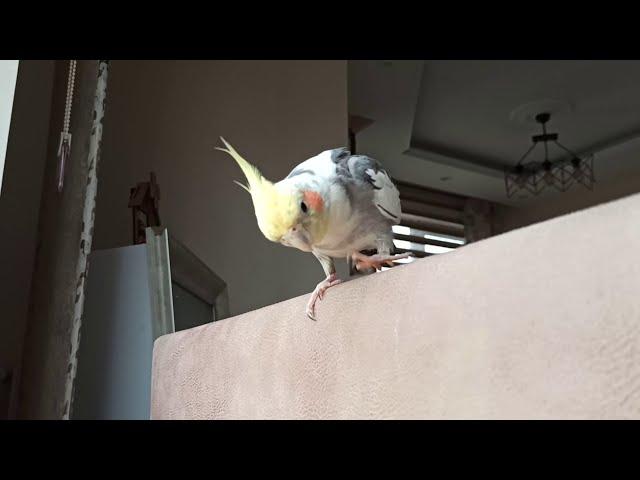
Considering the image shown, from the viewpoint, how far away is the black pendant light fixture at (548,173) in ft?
13.9

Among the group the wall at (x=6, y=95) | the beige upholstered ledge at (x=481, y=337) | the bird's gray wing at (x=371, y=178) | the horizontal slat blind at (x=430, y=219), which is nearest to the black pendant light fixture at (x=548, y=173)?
the horizontal slat blind at (x=430, y=219)

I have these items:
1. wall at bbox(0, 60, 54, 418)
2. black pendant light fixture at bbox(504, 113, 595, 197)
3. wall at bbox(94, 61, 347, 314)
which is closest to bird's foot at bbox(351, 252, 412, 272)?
wall at bbox(0, 60, 54, 418)

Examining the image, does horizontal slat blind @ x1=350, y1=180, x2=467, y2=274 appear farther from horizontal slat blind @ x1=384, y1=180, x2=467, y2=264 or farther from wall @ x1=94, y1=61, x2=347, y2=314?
wall @ x1=94, y1=61, x2=347, y2=314

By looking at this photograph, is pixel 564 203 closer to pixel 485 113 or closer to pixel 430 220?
pixel 430 220

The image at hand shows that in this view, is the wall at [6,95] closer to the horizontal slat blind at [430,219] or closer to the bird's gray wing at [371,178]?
the bird's gray wing at [371,178]

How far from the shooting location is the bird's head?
762mm

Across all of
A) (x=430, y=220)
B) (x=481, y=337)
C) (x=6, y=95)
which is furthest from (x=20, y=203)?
(x=430, y=220)

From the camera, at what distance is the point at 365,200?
3.06 feet

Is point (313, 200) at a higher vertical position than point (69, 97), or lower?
lower

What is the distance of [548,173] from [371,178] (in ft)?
12.2

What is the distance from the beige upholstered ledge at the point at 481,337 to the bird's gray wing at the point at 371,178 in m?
0.28

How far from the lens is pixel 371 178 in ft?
3.10
